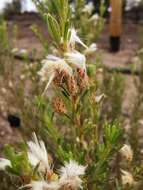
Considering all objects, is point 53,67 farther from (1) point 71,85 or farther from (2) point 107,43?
(2) point 107,43

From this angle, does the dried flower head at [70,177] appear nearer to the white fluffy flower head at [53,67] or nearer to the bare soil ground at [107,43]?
the white fluffy flower head at [53,67]

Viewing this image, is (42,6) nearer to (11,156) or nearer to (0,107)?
(11,156)

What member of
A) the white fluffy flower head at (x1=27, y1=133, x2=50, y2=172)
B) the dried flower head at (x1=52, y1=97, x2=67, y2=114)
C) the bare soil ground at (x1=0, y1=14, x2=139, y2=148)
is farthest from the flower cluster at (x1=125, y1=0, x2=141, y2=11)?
the white fluffy flower head at (x1=27, y1=133, x2=50, y2=172)

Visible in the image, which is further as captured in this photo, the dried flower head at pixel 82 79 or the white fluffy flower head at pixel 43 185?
the dried flower head at pixel 82 79

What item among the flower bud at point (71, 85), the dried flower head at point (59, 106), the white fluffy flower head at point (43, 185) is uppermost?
the flower bud at point (71, 85)

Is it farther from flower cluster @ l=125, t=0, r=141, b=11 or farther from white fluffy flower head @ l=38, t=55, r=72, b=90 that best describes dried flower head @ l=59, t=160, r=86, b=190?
flower cluster @ l=125, t=0, r=141, b=11

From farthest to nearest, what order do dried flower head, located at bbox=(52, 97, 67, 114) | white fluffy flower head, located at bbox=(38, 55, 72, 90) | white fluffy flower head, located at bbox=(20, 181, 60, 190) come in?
1. dried flower head, located at bbox=(52, 97, 67, 114)
2. white fluffy flower head, located at bbox=(38, 55, 72, 90)
3. white fluffy flower head, located at bbox=(20, 181, 60, 190)

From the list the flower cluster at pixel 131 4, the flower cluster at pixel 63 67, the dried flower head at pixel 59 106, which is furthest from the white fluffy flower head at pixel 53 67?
the flower cluster at pixel 131 4

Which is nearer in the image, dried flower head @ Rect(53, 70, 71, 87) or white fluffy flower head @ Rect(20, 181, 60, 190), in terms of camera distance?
white fluffy flower head @ Rect(20, 181, 60, 190)

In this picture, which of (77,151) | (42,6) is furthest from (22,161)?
(42,6)

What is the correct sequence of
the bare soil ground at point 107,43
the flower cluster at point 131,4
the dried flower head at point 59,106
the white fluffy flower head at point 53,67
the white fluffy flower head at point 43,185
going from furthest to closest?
the flower cluster at point 131,4, the bare soil ground at point 107,43, the dried flower head at point 59,106, the white fluffy flower head at point 53,67, the white fluffy flower head at point 43,185

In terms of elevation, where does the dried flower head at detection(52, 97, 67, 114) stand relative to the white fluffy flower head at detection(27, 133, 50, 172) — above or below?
above

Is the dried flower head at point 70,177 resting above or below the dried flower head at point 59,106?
below
